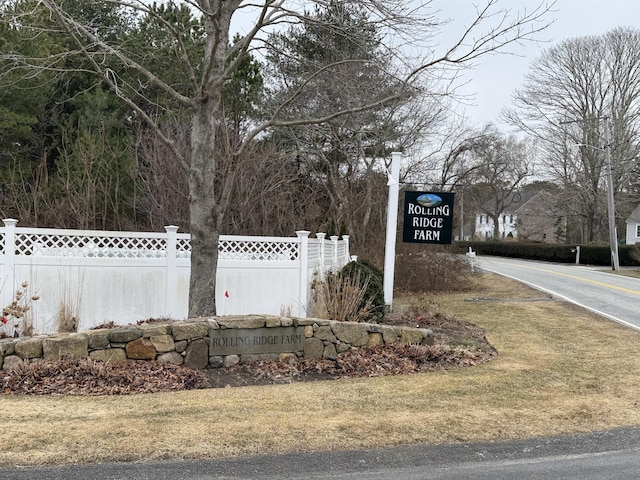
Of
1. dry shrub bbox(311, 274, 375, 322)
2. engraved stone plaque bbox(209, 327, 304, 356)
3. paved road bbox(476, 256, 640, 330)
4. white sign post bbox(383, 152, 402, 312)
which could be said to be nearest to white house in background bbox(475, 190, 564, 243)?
paved road bbox(476, 256, 640, 330)

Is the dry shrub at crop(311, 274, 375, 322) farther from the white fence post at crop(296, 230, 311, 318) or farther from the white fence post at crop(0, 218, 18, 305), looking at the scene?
the white fence post at crop(0, 218, 18, 305)

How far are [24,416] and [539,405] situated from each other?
16.4ft

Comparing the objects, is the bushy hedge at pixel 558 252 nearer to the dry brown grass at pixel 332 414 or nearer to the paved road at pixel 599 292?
the paved road at pixel 599 292

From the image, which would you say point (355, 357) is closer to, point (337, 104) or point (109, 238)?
point (109, 238)

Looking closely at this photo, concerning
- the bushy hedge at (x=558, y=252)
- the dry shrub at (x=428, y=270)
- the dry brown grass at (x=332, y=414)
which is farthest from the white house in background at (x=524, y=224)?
the dry brown grass at (x=332, y=414)

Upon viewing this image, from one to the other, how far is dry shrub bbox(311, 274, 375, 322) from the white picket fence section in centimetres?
60

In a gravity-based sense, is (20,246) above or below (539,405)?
above

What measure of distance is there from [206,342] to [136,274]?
285 cm

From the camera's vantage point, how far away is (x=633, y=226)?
56125 mm

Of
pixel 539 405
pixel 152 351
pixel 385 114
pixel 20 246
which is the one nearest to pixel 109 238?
pixel 20 246

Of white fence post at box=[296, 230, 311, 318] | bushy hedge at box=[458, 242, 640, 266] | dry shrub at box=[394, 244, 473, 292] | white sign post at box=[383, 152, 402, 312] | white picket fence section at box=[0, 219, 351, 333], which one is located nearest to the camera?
white picket fence section at box=[0, 219, 351, 333]

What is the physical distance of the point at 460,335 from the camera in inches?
396

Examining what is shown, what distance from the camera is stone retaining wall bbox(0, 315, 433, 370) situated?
6.83 metres

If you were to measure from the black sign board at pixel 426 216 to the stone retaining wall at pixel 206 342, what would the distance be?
4416 mm
